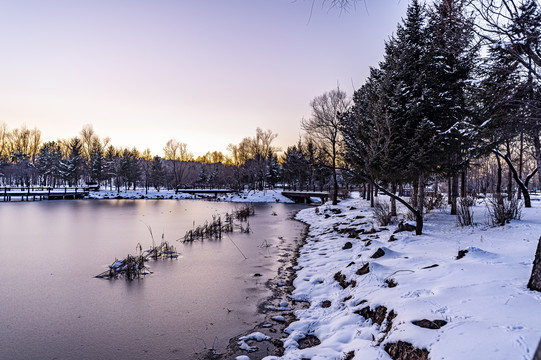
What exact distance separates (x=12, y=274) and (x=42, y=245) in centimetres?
521

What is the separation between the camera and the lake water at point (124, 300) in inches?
216

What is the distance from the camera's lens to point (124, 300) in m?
7.60

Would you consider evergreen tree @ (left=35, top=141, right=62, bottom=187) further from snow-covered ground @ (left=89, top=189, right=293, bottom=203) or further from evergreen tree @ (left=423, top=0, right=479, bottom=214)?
evergreen tree @ (left=423, top=0, right=479, bottom=214)

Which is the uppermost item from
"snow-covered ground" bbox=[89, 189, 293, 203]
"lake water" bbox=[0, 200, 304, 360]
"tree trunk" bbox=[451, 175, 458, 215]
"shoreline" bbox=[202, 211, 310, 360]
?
"tree trunk" bbox=[451, 175, 458, 215]

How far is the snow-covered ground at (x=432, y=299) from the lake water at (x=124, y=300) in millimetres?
1709

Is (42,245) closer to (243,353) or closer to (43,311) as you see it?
(43,311)

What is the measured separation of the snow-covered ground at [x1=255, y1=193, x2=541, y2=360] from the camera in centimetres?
329

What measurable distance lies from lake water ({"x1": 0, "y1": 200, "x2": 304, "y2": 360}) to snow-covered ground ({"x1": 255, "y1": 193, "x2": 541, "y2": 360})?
5.61ft

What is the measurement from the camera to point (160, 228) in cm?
1970

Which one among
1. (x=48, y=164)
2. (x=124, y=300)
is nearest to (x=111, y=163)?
(x=48, y=164)

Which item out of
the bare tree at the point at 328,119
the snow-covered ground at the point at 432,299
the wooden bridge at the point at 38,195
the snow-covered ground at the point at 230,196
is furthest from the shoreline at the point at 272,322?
the wooden bridge at the point at 38,195

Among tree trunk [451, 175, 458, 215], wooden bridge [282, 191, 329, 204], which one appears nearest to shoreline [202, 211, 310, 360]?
tree trunk [451, 175, 458, 215]

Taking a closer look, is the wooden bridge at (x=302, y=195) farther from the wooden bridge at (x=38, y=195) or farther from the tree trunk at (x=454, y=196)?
the wooden bridge at (x=38, y=195)

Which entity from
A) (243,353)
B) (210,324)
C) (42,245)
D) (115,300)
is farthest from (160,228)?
(243,353)
